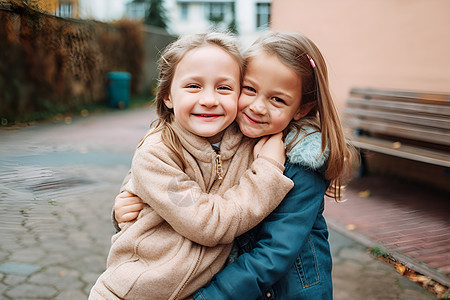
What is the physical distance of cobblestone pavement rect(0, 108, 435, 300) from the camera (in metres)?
1.40

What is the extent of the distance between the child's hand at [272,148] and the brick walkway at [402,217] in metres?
2.09

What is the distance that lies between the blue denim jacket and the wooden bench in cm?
286

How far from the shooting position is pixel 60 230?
10.9 feet

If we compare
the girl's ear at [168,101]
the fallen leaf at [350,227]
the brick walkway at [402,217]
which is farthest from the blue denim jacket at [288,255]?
the fallen leaf at [350,227]

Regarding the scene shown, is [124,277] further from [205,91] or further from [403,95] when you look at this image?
[403,95]

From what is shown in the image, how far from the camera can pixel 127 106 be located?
39.0 ft

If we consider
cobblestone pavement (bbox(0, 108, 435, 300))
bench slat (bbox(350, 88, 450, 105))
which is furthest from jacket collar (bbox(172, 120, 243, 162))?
bench slat (bbox(350, 88, 450, 105))

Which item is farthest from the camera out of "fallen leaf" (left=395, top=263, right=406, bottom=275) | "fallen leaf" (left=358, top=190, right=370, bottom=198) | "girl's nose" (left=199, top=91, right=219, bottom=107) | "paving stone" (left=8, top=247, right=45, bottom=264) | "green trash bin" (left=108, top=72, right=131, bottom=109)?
"green trash bin" (left=108, top=72, right=131, bottom=109)

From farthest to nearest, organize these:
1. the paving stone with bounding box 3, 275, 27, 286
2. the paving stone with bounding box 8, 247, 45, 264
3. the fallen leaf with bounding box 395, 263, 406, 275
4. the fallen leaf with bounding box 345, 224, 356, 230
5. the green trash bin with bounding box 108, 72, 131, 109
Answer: the green trash bin with bounding box 108, 72, 131, 109, the fallen leaf with bounding box 345, 224, 356, 230, the fallen leaf with bounding box 395, 263, 406, 275, the paving stone with bounding box 8, 247, 45, 264, the paving stone with bounding box 3, 275, 27, 286

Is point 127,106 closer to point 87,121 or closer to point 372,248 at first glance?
point 87,121

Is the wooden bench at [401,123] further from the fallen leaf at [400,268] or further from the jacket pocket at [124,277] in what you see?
the jacket pocket at [124,277]

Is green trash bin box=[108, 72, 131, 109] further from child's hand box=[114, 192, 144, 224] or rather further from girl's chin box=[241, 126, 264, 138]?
girl's chin box=[241, 126, 264, 138]

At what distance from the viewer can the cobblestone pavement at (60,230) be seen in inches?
55.2

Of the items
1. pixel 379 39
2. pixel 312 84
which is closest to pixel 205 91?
pixel 312 84
